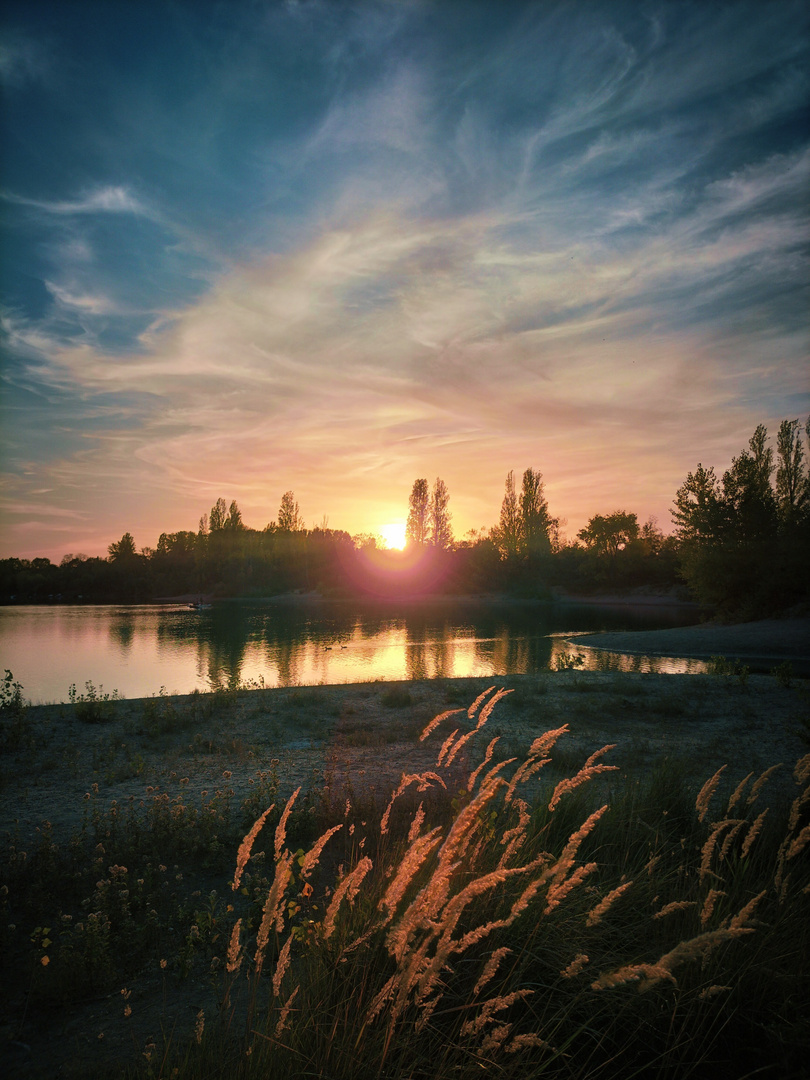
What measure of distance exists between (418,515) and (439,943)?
82.6 metres

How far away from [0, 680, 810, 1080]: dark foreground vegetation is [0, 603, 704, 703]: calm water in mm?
14713

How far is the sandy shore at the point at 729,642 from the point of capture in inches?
1060

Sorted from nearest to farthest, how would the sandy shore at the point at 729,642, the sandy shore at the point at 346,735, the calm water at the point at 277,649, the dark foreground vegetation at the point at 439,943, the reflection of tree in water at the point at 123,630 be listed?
1. the dark foreground vegetation at the point at 439,943
2. the sandy shore at the point at 346,735
3. the calm water at the point at 277,649
4. the sandy shore at the point at 729,642
5. the reflection of tree in water at the point at 123,630

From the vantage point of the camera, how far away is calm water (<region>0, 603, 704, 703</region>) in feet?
72.2

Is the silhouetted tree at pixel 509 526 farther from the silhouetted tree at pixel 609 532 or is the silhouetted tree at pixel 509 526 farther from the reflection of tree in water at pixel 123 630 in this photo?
the reflection of tree in water at pixel 123 630

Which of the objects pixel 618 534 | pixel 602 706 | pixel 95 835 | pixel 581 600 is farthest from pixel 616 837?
pixel 618 534

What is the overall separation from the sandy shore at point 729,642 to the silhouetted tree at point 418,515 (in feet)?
167

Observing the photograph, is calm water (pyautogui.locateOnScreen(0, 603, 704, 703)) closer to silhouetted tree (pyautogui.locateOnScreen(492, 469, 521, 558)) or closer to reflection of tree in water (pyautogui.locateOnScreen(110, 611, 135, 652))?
reflection of tree in water (pyautogui.locateOnScreen(110, 611, 135, 652))

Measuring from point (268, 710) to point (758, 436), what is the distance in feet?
153

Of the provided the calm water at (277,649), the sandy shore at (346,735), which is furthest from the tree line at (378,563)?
the sandy shore at (346,735)

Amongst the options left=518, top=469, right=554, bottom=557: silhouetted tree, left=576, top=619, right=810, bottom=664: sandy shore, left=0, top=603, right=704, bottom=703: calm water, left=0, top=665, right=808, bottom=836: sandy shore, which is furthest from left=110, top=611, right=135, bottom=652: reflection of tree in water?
left=518, top=469, right=554, bottom=557: silhouetted tree

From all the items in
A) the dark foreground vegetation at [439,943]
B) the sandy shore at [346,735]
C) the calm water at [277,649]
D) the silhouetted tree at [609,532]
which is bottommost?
the calm water at [277,649]

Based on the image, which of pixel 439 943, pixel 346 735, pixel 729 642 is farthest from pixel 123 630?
pixel 439 943

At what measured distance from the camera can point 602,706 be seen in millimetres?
11883
